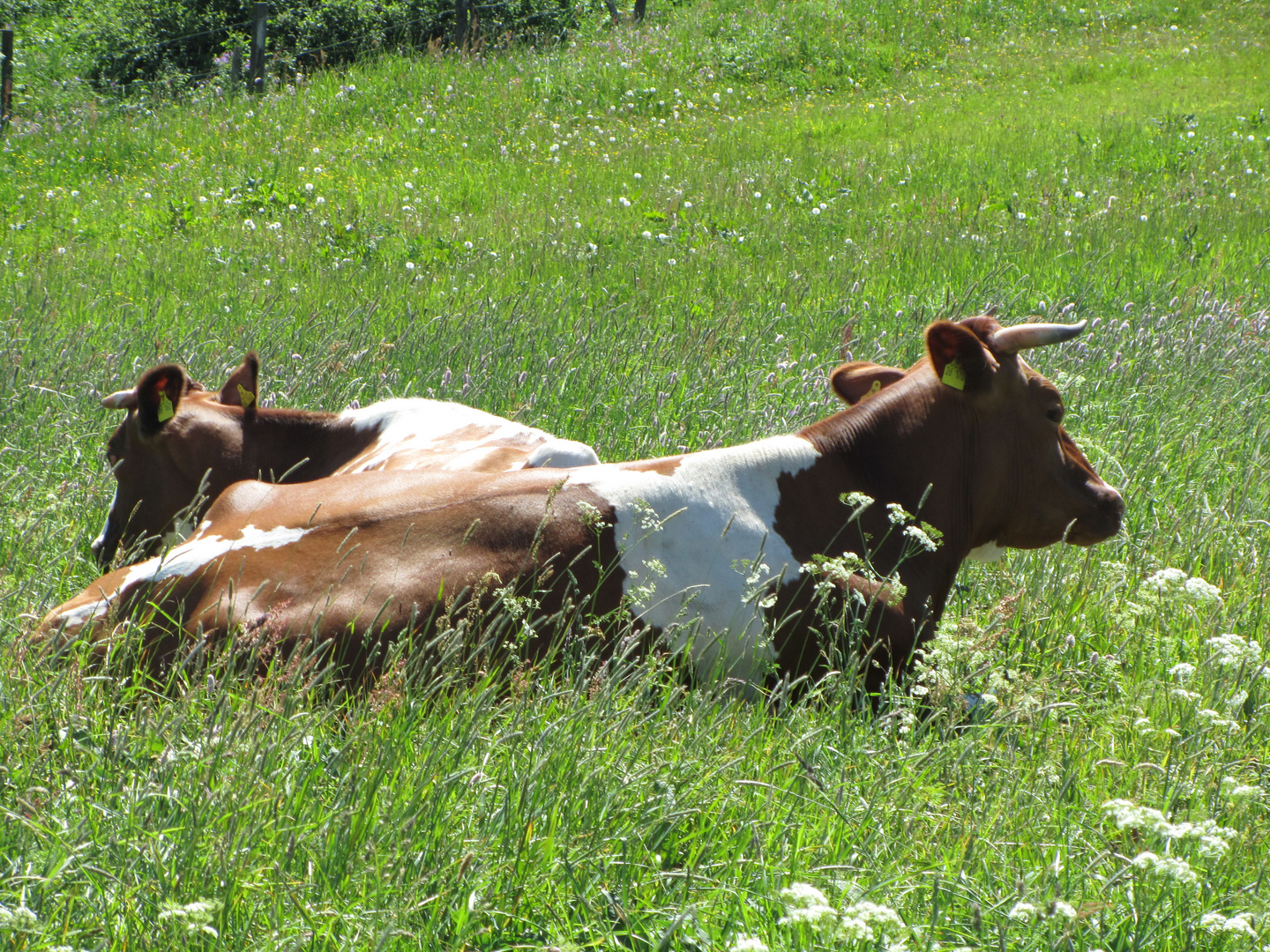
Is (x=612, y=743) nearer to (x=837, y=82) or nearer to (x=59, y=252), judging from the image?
(x=59, y=252)

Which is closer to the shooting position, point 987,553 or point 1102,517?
point 1102,517

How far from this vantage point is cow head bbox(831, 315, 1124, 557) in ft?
13.8

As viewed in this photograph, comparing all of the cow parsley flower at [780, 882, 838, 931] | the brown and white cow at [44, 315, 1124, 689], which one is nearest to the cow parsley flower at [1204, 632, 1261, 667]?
the brown and white cow at [44, 315, 1124, 689]

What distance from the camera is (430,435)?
5.41 meters

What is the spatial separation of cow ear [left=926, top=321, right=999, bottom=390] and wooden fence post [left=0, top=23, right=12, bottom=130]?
1937 centimetres

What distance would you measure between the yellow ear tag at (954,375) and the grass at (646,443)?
0.89 m

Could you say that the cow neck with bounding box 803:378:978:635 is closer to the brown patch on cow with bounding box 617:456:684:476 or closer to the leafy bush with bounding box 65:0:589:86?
the brown patch on cow with bounding box 617:456:684:476

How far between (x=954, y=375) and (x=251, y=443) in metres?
3.39

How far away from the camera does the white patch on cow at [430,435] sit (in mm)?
5145

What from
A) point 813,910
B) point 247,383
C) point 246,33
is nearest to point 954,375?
point 813,910

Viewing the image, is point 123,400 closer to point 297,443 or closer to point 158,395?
point 158,395

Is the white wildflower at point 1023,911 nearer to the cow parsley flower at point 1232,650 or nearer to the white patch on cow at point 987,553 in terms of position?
the cow parsley flower at point 1232,650

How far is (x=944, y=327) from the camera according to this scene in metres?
4.07

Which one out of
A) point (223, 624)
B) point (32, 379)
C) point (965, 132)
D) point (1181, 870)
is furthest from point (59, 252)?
point (965, 132)
